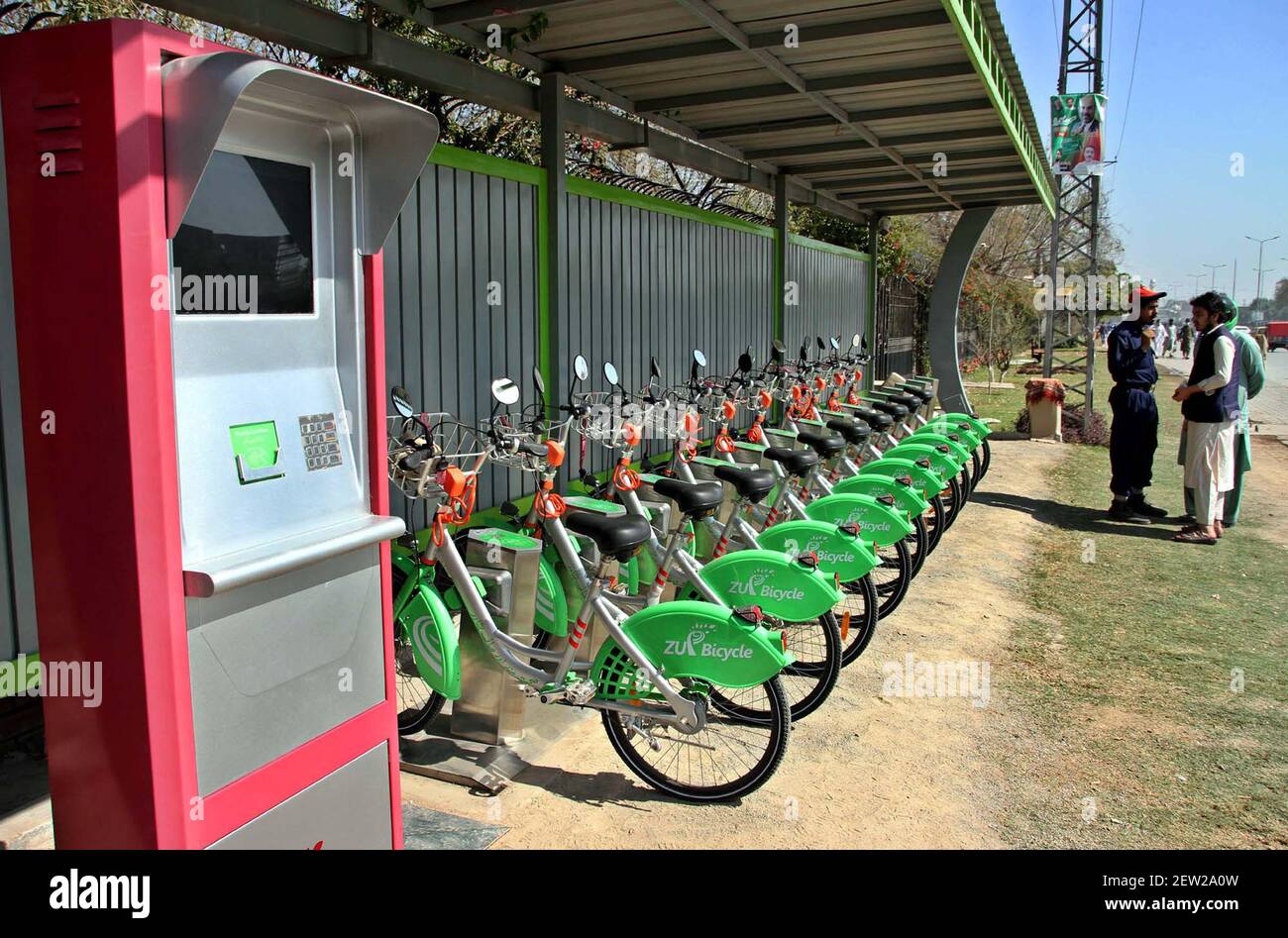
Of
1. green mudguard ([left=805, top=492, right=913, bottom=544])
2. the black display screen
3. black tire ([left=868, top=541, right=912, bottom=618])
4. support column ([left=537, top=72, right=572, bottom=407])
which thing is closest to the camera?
the black display screen

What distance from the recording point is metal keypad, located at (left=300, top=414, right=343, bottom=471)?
2309 mm

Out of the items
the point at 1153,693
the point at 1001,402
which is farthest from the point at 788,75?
the point at 1001,402

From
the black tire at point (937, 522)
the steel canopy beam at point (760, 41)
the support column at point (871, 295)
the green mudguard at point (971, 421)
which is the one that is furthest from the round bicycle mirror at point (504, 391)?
the support column at point (871, 295)

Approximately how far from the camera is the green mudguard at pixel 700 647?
3.15 meters

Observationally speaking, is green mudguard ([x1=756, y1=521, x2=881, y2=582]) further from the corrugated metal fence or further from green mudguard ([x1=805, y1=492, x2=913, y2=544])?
the corrugated metal fence

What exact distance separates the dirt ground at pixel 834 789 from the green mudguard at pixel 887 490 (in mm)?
789

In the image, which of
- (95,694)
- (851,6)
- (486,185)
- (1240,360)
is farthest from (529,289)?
(1240,360)

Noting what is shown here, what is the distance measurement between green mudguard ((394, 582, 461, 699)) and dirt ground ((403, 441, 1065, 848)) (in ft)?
1.21

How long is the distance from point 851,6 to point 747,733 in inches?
140

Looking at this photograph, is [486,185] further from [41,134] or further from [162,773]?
[162,773]

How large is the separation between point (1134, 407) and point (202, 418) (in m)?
7.81

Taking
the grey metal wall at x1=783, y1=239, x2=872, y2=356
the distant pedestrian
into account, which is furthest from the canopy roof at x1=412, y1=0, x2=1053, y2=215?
the distant pedestrian

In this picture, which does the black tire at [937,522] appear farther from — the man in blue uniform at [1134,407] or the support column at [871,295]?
the support column at [871,295]

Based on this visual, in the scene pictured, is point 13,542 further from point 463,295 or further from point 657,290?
point 657,290
